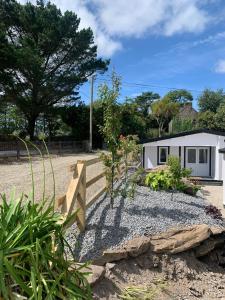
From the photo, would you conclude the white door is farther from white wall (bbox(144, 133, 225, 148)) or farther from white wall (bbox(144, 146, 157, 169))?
white wall (bbox(144, 146, 157, 169))

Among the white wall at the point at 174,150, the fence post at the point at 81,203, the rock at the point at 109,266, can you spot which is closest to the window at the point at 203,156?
the white wall at the point at 174,150

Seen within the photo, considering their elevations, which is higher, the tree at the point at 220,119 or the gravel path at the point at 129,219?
the tree at the point at 220,119

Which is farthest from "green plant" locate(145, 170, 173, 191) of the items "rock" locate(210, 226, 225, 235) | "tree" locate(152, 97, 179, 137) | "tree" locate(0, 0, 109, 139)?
"tree" locate(152, 97, 179, 137)

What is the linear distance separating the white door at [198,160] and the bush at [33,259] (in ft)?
60.8

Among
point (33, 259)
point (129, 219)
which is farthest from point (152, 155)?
point (33, 259)

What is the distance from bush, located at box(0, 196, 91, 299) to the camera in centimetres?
260

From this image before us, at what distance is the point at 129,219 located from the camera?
6.64 m

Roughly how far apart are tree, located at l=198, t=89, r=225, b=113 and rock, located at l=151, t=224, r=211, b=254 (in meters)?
56.4

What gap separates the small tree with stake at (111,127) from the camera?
7.65 meters

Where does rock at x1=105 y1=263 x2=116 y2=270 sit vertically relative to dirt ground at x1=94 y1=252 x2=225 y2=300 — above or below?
above

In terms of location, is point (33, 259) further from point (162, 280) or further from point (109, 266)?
point (162, 280)

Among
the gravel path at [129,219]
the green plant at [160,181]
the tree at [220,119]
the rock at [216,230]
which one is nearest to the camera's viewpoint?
the gravel path at [129,219]

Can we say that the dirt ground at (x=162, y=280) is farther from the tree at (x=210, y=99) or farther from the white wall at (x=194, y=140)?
the tree at (x=210, y=99)

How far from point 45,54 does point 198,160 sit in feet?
71.4
